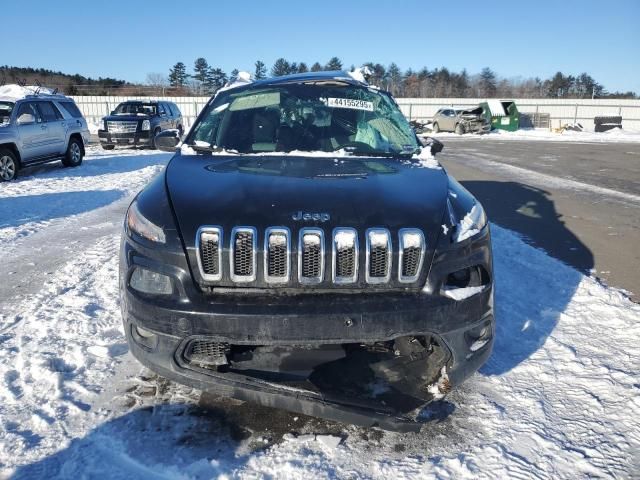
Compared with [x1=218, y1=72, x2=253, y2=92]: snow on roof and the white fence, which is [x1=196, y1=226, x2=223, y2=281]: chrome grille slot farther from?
the white fence

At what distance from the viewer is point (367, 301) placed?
2258 mm

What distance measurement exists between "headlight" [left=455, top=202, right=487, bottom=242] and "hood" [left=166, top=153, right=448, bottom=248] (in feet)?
0.41

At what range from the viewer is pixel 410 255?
2.31 metres

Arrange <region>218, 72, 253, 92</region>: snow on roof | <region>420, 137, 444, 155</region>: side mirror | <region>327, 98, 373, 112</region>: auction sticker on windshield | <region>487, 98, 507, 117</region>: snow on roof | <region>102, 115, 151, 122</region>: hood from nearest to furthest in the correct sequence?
<region>420, 137, 444, 155</region>: side mirror
<region>327, 98, 373, 112</region>: auction sticker on windshield
<region>218, 72, 253, 92</region>: snow on roof
<region>102, 115, 151, 122</region>: hood
<region>487, 98, 507, 117</region>: snow on roof

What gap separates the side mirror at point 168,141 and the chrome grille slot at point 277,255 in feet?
6.74

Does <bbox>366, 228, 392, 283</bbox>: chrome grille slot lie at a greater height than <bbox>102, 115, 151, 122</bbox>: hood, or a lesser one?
lesser

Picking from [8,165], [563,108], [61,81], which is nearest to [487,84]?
[563,108]

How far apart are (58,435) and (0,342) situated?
1.27 metres

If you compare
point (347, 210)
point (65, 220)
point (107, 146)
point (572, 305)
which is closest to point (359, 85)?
A: point (347, 210)

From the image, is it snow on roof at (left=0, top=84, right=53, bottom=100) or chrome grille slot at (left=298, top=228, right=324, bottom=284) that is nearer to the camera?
chrome grille slot at (left=298, top=228, right=324, bottom=284)

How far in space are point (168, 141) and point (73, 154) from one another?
10.2 m

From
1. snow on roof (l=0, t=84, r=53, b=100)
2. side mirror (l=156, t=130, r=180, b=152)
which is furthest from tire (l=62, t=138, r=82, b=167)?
side mirror (l=156, t=130, r=180, b=152)

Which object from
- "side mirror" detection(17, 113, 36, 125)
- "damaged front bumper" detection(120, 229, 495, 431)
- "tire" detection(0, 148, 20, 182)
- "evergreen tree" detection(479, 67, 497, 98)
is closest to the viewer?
"damaged front bumper" detection(120, 229, 495, 431)

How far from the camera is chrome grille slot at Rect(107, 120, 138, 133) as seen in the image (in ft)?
56.0
